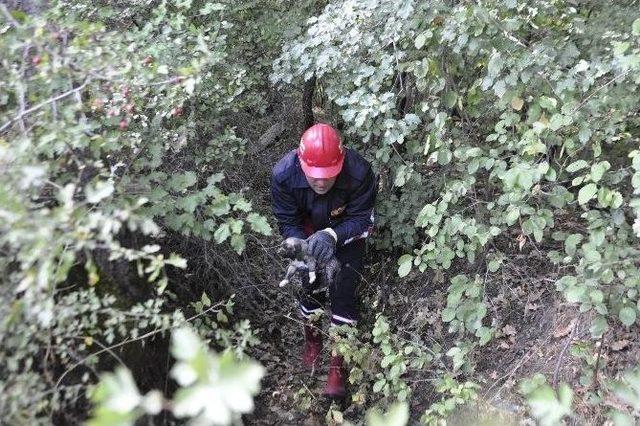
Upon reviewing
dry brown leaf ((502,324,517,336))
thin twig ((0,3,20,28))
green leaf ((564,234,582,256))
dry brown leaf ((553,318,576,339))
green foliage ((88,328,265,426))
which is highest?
thin twig ((0,3,20,28))

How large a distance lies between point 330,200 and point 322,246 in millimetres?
362

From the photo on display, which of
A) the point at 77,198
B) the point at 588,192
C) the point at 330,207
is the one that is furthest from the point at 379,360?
the point at 77,198

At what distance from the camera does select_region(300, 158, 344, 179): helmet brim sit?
321 cm

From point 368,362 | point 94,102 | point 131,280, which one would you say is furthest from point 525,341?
point 94,102

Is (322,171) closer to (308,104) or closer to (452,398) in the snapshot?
(452,398)

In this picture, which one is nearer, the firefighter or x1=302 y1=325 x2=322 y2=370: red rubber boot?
the firefighter

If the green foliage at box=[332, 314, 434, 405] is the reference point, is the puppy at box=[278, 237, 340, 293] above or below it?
above

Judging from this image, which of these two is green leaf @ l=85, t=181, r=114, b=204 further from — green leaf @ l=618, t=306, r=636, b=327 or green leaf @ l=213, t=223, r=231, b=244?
green leaf @ l=618, t=306, r=636, b=327

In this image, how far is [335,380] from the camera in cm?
363

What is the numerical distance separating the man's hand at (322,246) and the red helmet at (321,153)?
0.39 metres

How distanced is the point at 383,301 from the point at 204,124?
6.40ft

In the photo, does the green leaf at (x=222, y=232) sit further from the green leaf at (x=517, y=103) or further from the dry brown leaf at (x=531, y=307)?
the dry brown leaf at (x=531, y=307)

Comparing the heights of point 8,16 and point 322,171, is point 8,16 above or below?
above

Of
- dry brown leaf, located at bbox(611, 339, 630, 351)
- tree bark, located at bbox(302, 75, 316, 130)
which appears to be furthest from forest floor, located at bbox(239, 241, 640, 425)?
tree bark, located at bbox(302, 75, 316, 130)
